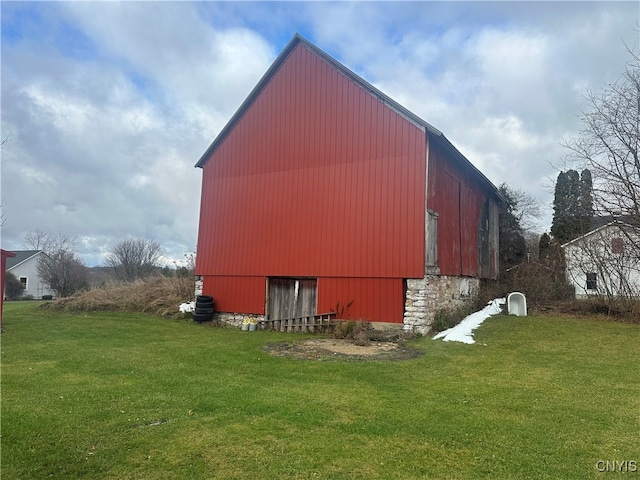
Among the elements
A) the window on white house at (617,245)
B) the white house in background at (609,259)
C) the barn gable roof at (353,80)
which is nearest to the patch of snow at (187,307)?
the barn gable roof at (353,80)

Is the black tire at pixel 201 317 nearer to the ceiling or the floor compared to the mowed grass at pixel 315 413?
nearer to the ceiling

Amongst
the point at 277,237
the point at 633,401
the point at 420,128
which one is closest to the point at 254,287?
the point at 277,237

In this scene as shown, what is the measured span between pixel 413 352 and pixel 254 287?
675cm

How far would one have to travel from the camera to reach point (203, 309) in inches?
584

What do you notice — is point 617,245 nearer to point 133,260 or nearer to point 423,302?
point 423,302

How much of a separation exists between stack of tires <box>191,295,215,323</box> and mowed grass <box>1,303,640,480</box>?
5.28 metres

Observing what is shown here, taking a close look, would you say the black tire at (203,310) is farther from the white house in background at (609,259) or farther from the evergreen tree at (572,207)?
the evergreen tree at (572,207)

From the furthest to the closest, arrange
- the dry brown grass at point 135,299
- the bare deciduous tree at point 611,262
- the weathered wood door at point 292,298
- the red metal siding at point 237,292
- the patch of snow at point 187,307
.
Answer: the dry brown grass at point 135,299 → the patch of snow at point 187,307 → the red metal siding at point 237,292 → the bare deciduous tree at point 611,262 → the weathered wood door at point 292,298

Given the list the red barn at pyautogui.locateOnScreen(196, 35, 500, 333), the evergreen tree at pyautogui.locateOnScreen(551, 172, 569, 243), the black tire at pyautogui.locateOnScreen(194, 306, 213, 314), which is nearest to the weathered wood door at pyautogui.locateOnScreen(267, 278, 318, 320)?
the red barn at pyautogui.locateOnScreen(196, 35, 500, 333)

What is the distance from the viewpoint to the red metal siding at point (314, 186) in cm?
1201

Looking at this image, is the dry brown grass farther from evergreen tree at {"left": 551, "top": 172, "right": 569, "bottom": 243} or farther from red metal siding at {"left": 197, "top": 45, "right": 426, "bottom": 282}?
evergreen tree at {"left": 551, "top": 172, "right": 569, "bottom": 243}

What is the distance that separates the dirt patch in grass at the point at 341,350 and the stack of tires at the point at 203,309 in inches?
202

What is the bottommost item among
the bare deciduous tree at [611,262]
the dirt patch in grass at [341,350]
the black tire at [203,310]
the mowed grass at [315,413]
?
the mowed grass at [315,413]

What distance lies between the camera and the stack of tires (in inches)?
585
